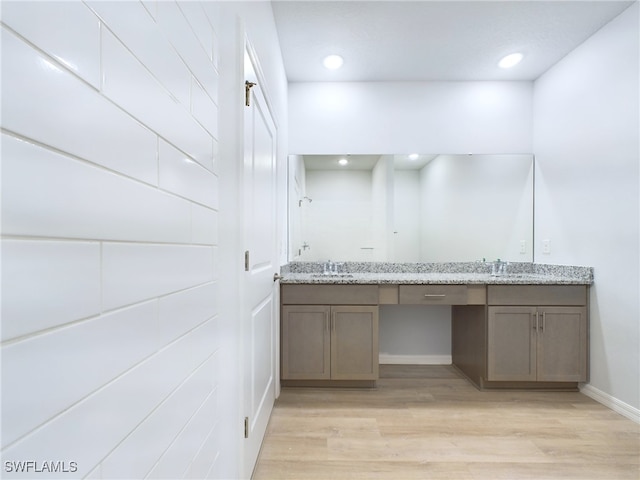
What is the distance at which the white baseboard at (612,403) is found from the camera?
2.16 metres

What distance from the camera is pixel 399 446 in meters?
1.87

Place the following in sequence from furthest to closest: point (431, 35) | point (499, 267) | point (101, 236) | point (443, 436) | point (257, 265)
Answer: point (499, 267), point (431, 35), point (443, 436), point (257, 265), point (101, 236)

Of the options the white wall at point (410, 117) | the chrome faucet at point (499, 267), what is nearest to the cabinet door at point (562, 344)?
the chrome faucet at point (499, 267)

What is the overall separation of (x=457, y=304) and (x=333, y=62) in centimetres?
211

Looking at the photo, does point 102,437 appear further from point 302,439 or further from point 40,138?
point 302,439

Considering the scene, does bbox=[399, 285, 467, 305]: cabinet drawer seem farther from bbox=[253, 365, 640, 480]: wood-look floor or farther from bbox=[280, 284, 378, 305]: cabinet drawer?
bbox=[253, 365, 640, 480]: wood-look floor

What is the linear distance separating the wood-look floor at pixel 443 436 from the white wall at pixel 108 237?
98 centimetres

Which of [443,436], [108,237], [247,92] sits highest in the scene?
[247,92]

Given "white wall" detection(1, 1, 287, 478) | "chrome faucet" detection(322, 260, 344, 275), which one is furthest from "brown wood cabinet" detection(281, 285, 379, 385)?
"white wall" detection(1, 1, 287, 478)

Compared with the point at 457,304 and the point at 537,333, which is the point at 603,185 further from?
the point at 457,304

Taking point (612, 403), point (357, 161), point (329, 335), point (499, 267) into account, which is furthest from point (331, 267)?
point (612, 403)

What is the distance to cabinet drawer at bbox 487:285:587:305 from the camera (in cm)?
257

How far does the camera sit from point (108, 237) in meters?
0.53

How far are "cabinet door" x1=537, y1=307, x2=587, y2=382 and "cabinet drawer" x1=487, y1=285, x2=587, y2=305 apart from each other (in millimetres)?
59
